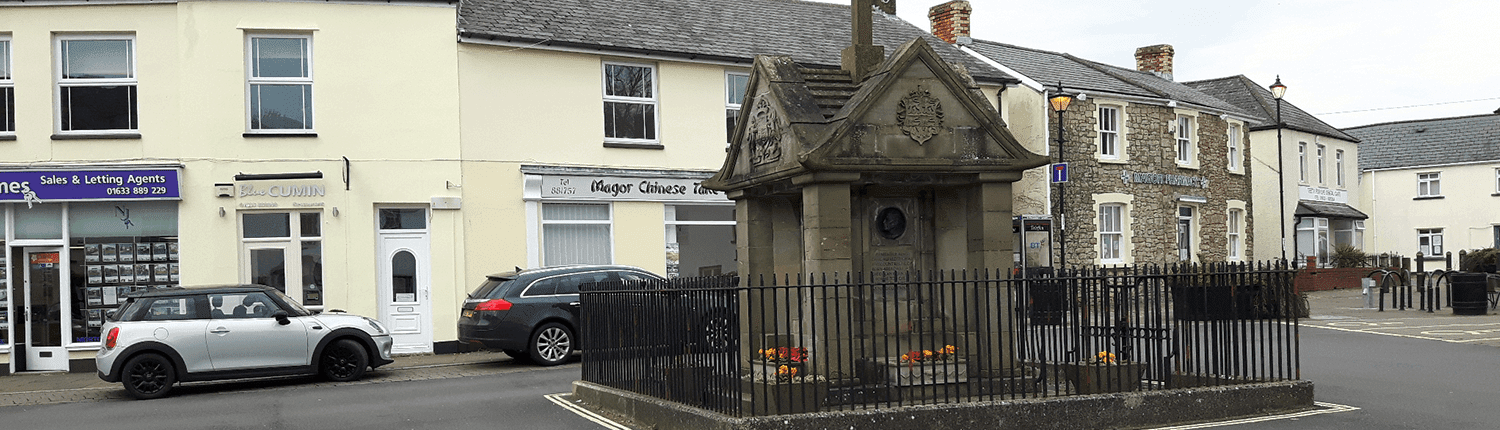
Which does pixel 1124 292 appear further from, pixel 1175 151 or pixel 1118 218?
pixel 1175 151

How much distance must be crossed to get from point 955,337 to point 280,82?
14.1 meters

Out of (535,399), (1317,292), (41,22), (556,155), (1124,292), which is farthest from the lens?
(1317,292)

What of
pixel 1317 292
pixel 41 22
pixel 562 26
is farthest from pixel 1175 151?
pixel 41 22

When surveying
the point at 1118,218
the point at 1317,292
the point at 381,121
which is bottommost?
the point at 1317,292

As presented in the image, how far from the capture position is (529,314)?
55.8 ft

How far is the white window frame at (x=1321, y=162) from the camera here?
135 ft

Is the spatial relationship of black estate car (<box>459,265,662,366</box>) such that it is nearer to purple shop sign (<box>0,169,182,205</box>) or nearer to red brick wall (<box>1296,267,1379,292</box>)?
purple shop sign (<box>0,169,182,205</box>)

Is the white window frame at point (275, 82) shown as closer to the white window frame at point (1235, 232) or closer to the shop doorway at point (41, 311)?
the shop doorway at point (41, 311)

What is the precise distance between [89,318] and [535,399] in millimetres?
9795

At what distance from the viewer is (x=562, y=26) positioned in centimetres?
2173

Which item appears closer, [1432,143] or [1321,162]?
[1321,162]

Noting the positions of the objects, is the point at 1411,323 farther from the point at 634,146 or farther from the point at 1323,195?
the point at 1323,195

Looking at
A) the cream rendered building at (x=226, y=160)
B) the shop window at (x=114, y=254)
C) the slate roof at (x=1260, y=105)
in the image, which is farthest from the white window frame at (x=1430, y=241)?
the shop window at (x=114, y=254)

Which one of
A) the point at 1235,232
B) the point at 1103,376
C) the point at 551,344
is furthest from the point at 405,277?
the point at 1235,232
